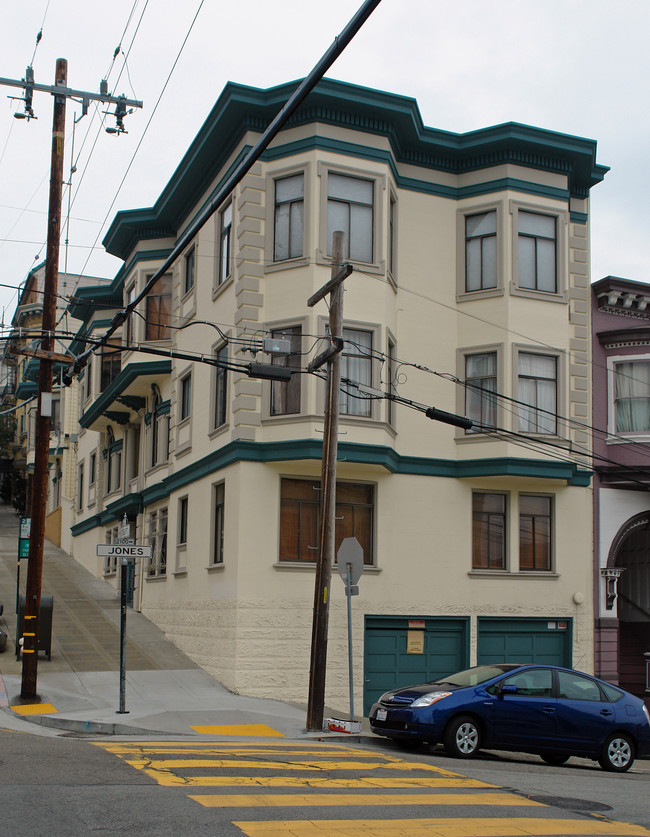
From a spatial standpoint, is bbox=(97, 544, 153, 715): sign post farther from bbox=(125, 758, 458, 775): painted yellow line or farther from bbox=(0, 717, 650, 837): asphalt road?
bbox=(125, 758, 458, 775): painted yellow line

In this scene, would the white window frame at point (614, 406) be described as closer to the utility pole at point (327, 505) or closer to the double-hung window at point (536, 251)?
the double-hung window at point (536, 251)

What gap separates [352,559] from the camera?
16906 mm

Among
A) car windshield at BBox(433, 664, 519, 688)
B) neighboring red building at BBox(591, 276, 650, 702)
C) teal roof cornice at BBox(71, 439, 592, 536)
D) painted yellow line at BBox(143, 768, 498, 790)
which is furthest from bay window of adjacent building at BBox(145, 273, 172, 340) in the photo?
painted yellow line at BBox(143, 768, 498, 790)

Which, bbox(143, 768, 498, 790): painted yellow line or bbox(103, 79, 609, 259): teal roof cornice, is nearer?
bbox(143, 768, 498, 790): painted yellow line

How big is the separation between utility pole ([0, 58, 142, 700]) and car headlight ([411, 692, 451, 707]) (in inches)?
286

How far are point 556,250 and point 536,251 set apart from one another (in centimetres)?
53

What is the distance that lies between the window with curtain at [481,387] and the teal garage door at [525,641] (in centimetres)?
457

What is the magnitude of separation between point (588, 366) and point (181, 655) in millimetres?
11843

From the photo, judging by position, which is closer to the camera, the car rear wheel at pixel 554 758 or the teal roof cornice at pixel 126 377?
the car rear wheel at pixel 554 758

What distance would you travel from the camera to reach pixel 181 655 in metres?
23.3

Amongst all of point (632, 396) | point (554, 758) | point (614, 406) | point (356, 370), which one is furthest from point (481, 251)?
point (554, 758)

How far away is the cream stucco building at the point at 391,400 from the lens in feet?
69.0

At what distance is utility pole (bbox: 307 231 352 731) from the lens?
16016 mm

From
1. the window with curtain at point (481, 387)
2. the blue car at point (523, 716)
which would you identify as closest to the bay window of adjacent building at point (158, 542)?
the window with curtain at point (481, 387)
